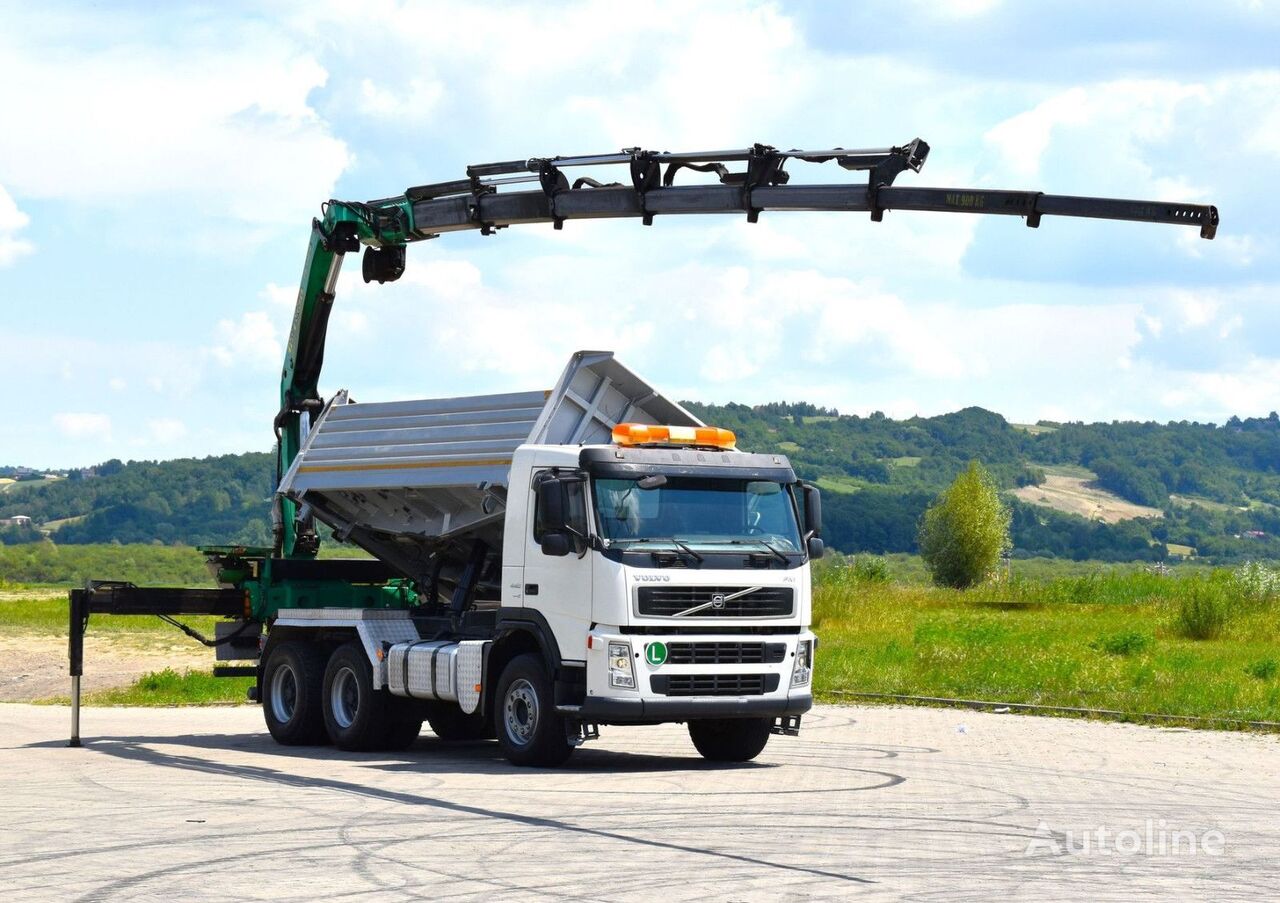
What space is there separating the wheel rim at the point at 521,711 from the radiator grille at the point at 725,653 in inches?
56.9

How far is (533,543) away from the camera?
16406 millimetres

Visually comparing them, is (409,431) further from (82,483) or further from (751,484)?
(82,483)

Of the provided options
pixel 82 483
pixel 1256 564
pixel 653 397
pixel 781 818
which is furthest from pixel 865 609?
pixel 82 483

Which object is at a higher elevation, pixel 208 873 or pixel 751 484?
pixel 751 484

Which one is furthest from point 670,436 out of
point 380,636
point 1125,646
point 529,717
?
point 1125,646

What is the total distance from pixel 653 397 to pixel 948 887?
8.90 m

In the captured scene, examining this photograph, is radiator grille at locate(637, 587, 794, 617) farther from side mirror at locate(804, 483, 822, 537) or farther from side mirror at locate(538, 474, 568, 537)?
side mirror at locate(538, 474, 568, 537)

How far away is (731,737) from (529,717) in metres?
2.25

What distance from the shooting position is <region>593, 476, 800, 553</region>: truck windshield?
15867 millimetres

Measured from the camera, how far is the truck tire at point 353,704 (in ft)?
60.2

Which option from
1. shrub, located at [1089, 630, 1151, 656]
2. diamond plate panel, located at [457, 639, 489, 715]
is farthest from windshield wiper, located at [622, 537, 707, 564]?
shrub, located at [1089, 630, 1151, 656]

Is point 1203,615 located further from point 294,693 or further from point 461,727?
point 294,693

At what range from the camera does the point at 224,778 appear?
15.7 m

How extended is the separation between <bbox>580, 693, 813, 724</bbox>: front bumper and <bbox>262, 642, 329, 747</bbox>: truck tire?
4.74m
